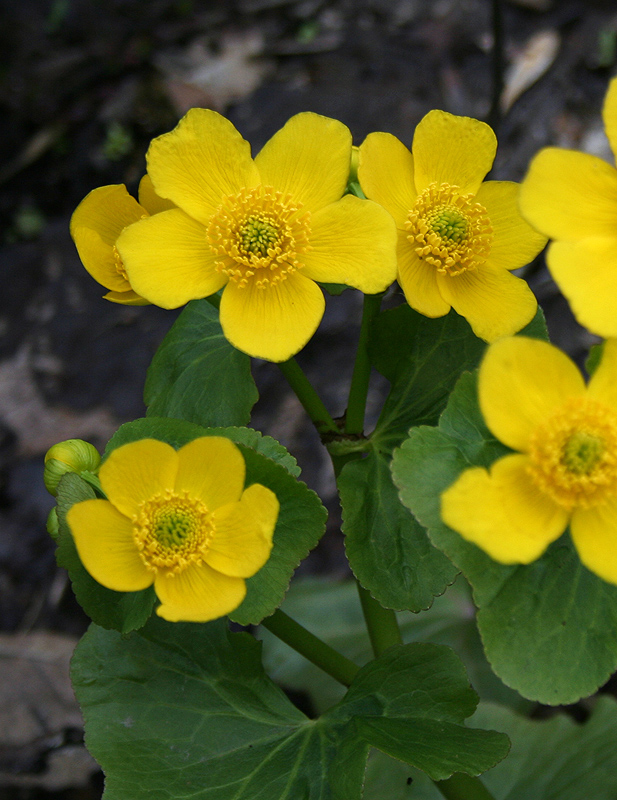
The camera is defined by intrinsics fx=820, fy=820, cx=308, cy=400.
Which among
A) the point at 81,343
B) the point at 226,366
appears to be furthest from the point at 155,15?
the point at 226,366

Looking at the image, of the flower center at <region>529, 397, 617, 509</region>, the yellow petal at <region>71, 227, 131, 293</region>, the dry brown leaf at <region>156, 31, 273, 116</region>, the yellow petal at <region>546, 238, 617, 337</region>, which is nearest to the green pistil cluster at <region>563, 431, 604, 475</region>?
the flower center at <region>529, 397, 617, 509</region>

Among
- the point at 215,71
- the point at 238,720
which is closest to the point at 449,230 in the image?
→ the point at 238,720

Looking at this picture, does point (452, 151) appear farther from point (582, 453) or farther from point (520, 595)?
point (520, 595)

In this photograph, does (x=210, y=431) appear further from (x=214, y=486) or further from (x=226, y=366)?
(x=226, y=366)

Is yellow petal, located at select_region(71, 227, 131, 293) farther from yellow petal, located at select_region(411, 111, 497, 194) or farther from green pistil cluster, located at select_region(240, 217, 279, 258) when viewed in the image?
yellow petal, located at select_region(411, 111, 497, 194)

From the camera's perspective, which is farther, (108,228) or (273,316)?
(108,228)

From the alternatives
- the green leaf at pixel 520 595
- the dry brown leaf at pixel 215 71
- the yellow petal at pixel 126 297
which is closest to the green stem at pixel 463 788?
the green leaf at pixel 520 595
